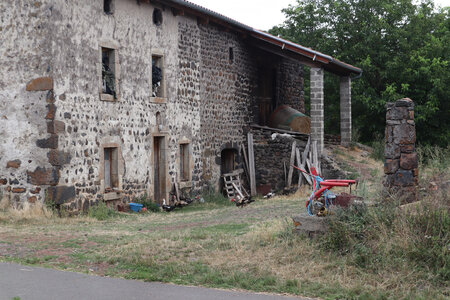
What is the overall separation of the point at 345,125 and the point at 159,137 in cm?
858

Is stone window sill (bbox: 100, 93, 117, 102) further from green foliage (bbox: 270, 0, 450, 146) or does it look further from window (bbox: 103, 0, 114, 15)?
green foliage (bbox: 270, 0, 450, 146)

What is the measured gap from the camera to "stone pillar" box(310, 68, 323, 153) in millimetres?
19250

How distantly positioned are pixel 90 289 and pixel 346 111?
1698 centimetres

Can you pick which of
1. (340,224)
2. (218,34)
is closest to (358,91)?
(218,34)

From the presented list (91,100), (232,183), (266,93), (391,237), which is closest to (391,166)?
(391,237)

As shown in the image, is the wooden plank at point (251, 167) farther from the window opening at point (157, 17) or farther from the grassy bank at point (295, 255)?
the grassy bank at point (295, 255)

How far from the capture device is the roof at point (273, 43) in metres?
17.2

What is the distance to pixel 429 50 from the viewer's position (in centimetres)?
2656

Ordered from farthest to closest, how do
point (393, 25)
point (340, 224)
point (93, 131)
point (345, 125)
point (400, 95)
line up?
point (393, 25) < point (400, 95) < point (345, 125) < point (93, 131) < point (340, 224)

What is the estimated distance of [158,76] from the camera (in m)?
16.2

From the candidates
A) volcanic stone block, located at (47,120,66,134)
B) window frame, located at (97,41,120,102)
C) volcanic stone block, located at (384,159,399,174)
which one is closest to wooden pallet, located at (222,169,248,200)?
window frame, located at (97,41,120,102)

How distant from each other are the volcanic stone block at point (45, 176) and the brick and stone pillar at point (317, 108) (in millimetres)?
9346

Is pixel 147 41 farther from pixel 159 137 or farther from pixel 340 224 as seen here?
pixel 340 224

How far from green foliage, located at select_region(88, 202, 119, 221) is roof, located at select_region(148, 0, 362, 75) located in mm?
6079
